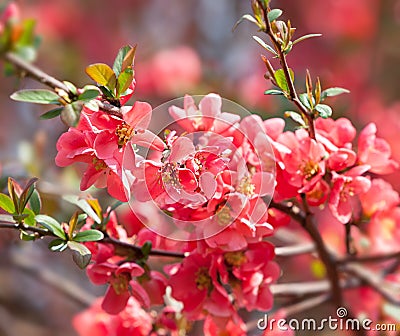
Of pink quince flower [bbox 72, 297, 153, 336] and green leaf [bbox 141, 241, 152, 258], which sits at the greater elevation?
green leaf [bbox 141, 241, 152, 258]

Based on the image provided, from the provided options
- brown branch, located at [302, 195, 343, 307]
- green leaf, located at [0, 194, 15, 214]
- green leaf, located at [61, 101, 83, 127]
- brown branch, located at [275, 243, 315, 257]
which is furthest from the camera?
brown branch, located at [275, 243, 315, 257]

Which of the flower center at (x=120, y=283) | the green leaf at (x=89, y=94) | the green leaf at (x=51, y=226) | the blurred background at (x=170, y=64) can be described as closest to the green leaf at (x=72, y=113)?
the green leaf at (x=89, y=94)

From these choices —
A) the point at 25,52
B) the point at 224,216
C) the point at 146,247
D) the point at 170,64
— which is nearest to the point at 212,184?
the point at 224,216

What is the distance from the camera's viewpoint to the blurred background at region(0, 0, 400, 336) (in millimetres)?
1766

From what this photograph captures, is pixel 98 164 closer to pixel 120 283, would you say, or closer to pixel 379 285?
pixel 120 283

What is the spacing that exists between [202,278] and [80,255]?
175 millimetres

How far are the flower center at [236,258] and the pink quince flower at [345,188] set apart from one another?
5.0 inches

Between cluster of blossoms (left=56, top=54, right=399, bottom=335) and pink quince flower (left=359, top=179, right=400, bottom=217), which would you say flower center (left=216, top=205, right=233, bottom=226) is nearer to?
cluster of blossoms (left=56, top=54, right=399, bottom=335)

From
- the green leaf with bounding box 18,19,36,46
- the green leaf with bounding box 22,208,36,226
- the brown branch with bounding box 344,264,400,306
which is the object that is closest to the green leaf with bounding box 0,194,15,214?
the green leaf with bounding box 22,208,36,226

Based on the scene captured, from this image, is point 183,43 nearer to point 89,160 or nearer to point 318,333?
point 318,333

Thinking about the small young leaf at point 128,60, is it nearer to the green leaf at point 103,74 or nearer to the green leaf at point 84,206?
the green leaf at point 103,74

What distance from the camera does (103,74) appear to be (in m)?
0.73

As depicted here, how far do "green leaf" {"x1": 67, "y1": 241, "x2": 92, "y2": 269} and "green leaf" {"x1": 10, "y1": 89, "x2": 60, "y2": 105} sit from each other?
0.17 m

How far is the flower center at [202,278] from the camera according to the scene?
0.86 m
